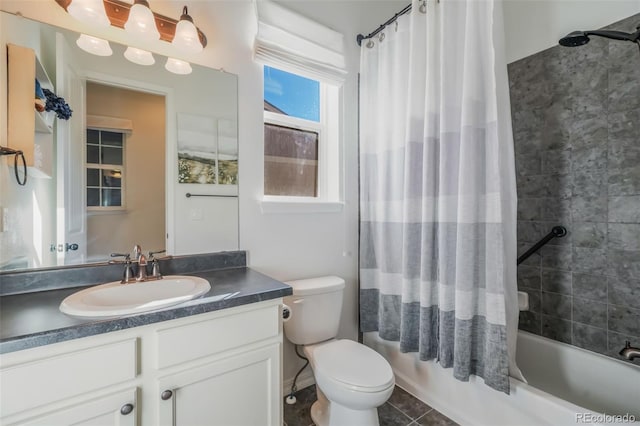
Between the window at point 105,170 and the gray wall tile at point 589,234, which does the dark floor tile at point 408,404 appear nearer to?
the gray wall tile at point 589,234

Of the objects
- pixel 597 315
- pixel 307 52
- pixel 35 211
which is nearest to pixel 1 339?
pixel 35 211

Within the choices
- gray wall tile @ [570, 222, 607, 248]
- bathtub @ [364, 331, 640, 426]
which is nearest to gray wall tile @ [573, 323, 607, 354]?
bathtub @ [364, 331, 640, 426]

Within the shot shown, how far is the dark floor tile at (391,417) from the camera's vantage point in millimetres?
1557

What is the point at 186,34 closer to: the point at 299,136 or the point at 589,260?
the point at 299,136

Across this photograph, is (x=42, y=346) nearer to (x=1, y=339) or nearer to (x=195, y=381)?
(x=1, y=339)

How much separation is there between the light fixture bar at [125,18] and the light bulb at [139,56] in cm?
10

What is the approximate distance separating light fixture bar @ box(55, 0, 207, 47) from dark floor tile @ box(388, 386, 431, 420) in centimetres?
230

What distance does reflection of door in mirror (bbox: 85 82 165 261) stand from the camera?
4.20ft

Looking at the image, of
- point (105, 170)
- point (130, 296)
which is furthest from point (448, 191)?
point (105, 170)

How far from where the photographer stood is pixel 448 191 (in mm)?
1409

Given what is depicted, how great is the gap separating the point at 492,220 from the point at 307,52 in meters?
1.44

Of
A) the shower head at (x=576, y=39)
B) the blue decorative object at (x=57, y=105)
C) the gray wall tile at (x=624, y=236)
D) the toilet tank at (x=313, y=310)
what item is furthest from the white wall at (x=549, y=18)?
the blue decorative object at (x=57, y=105)

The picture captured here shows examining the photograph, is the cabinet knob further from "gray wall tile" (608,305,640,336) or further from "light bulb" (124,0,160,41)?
"gray wall tile" (608,305,640,336)

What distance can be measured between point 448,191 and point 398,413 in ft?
4.23
